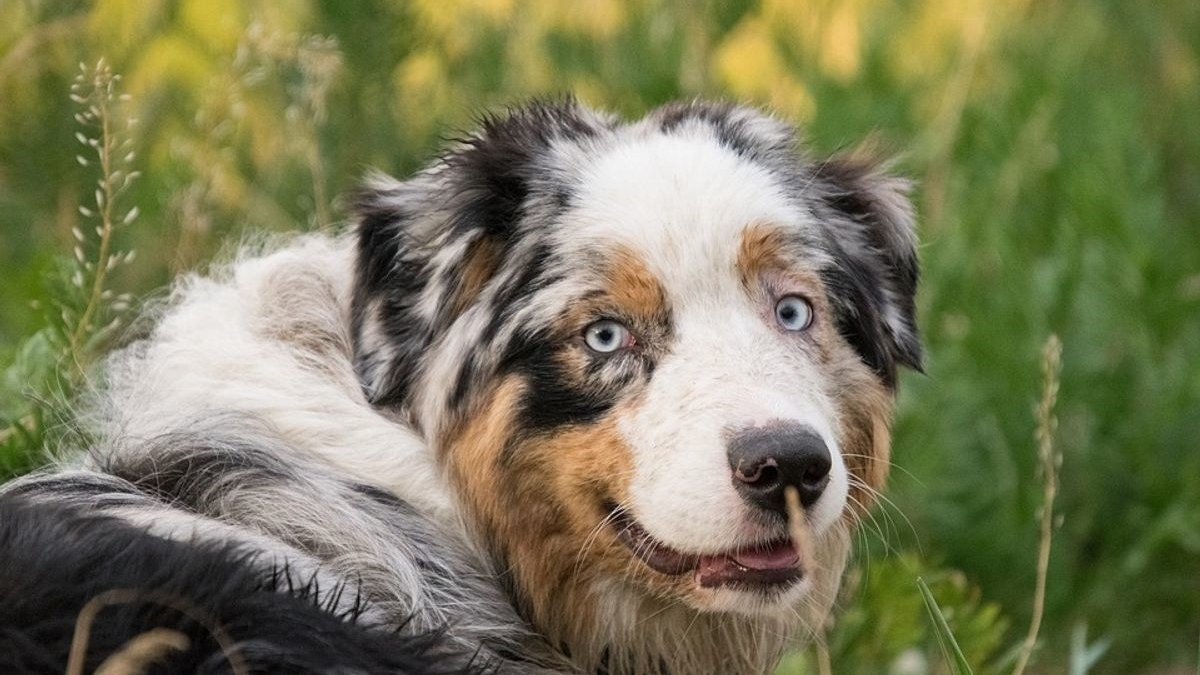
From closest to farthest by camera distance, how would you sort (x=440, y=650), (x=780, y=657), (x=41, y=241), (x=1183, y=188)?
(x=440, y=650) → (x=780, y=657) → (x=41, y=241) → (x=1183, y=188)

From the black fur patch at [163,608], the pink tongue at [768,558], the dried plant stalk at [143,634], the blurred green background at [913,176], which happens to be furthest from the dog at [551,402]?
the blurred green background at [913,176]

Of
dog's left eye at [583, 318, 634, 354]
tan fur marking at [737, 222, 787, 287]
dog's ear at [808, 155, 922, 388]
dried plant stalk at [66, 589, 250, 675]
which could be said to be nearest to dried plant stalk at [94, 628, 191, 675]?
dried plant stalk at [66, 589, 250, 675]

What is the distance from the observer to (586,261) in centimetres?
380

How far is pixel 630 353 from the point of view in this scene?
3.74m

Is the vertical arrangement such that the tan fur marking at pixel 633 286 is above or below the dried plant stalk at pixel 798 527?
above

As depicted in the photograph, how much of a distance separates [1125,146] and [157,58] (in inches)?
161

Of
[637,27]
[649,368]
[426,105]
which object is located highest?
[637,27]

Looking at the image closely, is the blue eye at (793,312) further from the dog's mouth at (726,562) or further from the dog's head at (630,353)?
the dog's mouth at (726,562)

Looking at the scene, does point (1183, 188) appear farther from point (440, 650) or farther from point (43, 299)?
point (440, 650)

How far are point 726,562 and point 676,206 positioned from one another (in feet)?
2.55

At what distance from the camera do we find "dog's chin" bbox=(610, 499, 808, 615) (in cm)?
367

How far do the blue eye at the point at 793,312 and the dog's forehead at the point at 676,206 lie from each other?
0.16m

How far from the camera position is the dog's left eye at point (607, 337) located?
3752 mm

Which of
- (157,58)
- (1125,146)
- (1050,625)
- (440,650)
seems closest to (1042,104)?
(1125,146)
